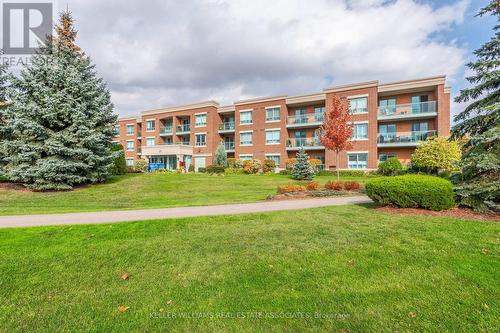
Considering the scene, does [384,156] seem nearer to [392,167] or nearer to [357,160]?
[357,160]

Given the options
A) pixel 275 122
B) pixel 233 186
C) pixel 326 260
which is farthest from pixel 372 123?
pixel 326 260

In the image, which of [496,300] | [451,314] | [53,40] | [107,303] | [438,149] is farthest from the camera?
[438,149]

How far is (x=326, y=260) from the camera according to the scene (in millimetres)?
5020

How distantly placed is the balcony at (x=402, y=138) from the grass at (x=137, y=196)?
17.1 m

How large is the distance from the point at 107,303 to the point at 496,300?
529 centimetres

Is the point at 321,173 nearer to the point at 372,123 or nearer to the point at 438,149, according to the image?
the point at 372,123

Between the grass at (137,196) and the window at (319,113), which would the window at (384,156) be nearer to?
the window at (319,113)

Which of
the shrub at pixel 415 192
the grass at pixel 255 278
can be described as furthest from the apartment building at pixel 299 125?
the shrub at pixel 415 192

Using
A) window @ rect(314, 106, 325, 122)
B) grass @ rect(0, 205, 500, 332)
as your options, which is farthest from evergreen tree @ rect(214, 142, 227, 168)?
grass @ rect(0, 205, 500, 332)

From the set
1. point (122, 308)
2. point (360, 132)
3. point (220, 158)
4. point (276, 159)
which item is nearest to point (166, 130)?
point (220, 158)

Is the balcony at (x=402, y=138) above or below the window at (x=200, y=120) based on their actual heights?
below

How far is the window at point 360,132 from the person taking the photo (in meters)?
32.5

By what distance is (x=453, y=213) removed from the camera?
834 centimetres

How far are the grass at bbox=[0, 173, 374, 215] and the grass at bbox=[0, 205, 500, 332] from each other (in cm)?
625
